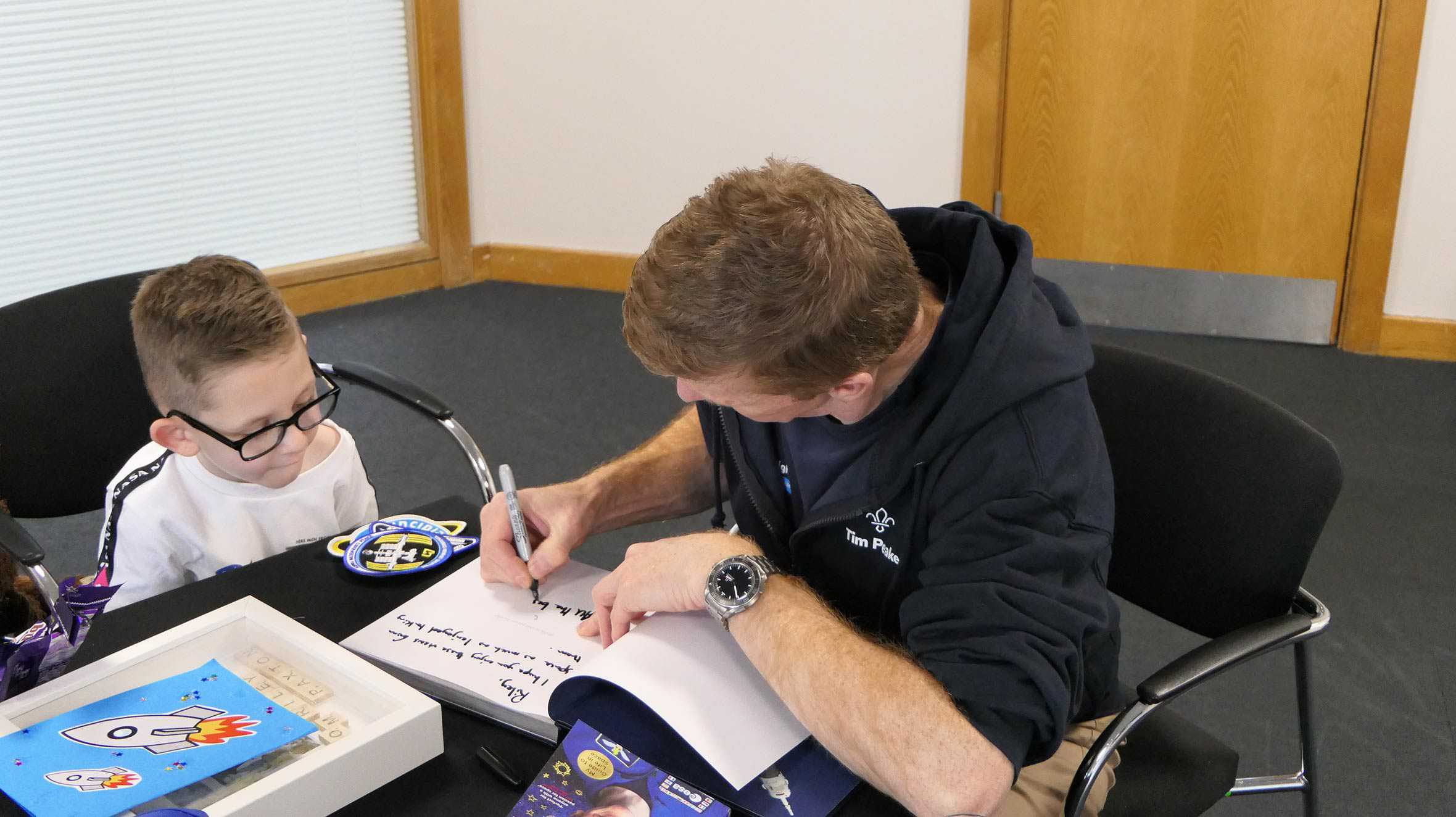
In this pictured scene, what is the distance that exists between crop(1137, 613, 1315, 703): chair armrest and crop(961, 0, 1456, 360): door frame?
316cm

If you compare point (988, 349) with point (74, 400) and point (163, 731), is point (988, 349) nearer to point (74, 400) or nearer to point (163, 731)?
point (163, 731)

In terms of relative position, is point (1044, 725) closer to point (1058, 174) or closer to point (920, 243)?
point (920, 243)

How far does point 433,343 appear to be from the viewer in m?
4.34

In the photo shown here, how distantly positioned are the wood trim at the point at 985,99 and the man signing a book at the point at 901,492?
304cm

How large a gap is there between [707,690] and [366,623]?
16.0 inches

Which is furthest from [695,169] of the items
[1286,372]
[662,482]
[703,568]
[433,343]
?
[703,568]

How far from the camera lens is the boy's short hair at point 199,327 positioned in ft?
5.01

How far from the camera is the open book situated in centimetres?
107

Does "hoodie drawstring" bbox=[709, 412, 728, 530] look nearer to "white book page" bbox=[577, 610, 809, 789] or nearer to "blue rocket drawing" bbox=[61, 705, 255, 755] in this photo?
"white book page" bbox=[577, 610, 809, 789]

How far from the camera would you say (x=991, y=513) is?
1157 millimetres

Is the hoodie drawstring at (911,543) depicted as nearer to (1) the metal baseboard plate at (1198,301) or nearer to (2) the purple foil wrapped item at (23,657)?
(2) the purple foil wrapped item at (23,657)

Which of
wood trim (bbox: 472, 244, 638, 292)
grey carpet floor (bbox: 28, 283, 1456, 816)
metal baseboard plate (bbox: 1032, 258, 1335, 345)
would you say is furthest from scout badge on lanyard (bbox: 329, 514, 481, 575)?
wood trim (bbox: 472, 244, 638, 292)

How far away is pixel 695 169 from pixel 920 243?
11.2 feet

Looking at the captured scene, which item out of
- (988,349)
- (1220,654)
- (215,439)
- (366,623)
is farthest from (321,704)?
(1220,654)
